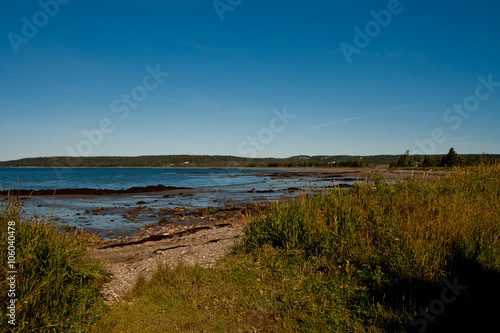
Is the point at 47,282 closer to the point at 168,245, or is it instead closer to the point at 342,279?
the point at 342,279

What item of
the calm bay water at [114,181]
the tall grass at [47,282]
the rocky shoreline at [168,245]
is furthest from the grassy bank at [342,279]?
the calm bay water at [114,181]

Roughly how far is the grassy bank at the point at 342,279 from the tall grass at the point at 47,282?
1.79 feet

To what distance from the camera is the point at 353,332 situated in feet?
14.1

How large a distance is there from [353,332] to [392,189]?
6269 mm

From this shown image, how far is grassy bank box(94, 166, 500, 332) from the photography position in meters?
4.55

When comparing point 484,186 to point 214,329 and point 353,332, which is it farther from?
point 214,329

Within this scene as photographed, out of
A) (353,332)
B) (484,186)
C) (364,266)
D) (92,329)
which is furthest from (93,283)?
(484,186)

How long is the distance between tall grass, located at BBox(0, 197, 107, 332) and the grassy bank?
55 cm

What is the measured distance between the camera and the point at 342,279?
568 cm

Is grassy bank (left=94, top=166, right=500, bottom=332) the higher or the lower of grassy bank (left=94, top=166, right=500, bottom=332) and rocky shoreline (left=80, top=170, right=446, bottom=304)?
the higher

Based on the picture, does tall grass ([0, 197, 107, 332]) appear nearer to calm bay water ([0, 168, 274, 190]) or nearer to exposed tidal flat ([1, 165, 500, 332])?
exposed tidal flat ([1, 165, 500, 332])

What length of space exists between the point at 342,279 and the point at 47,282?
4.98 meters

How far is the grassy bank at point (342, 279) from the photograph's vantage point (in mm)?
4551

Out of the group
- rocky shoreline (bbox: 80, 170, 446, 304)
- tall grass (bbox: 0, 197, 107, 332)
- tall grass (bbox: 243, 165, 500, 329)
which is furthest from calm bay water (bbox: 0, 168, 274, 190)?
tall grass (bbox: 243, 165, 500, 329)
